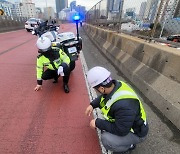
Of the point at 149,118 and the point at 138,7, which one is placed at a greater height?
the point at 138,7

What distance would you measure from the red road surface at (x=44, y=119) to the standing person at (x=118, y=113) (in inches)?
16.3

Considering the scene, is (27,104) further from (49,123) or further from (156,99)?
(156,99)

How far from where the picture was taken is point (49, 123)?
301 centimetres

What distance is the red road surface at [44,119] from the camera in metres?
2.50

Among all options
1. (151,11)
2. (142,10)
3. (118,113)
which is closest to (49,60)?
(118,113)

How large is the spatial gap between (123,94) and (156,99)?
1.58 meters

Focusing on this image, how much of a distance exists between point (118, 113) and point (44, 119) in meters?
1.70

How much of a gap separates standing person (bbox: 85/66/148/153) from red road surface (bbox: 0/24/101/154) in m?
0.41

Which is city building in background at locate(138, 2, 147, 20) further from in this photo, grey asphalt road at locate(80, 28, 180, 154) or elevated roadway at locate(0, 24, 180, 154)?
grey asphalt road at locate(80, 28, 180, 154)

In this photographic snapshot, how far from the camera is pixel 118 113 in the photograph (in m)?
1.90

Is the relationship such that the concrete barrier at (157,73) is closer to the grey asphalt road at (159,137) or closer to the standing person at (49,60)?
the grey asphalt road at (159,137)

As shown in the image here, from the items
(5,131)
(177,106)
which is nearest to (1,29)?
(5,131)

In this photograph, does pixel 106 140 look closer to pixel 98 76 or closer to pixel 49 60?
pixel 98 76

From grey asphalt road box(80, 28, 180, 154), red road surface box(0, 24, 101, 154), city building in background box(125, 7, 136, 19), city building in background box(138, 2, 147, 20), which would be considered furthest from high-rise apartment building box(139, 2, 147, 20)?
grey asphalt road box(80, 28, 180, 154)
